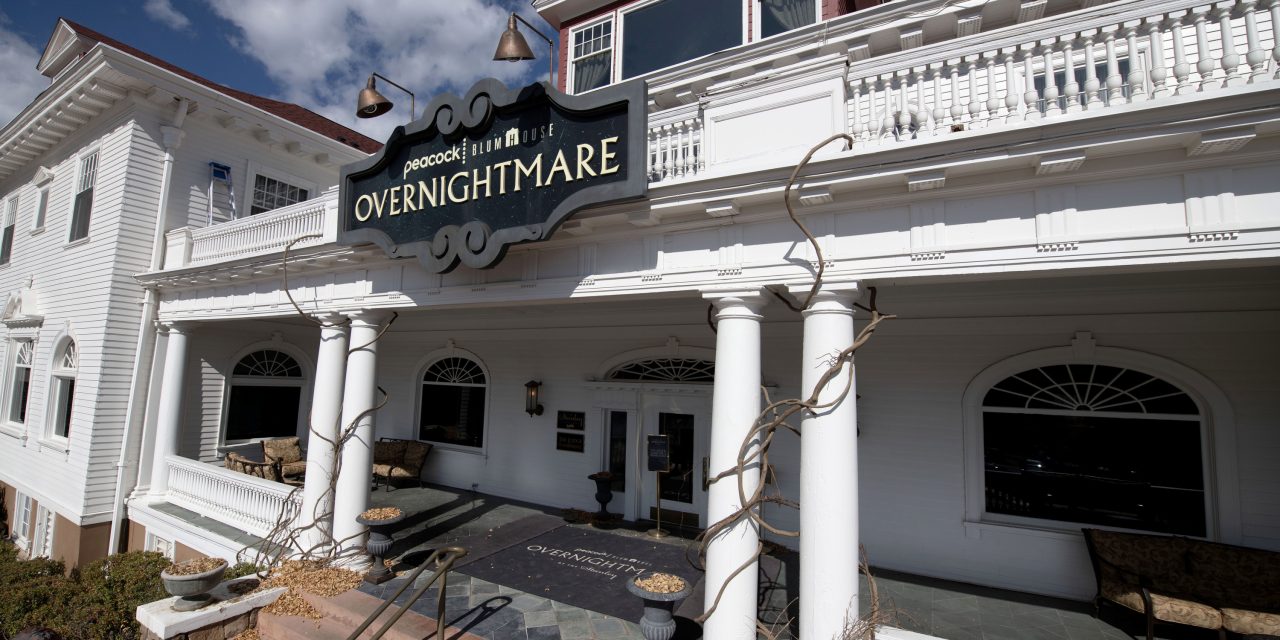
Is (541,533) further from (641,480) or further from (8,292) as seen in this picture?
(8,292)

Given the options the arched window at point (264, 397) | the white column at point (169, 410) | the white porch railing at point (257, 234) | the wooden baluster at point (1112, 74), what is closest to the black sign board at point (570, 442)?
the white porch railing at point (257, 234)

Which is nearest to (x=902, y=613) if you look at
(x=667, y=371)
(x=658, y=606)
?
(x=658, y=606)

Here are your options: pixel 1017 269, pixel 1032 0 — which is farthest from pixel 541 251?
pixel 1032 0

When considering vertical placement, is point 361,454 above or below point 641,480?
above

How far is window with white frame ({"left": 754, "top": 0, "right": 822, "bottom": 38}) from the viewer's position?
26.0 feet

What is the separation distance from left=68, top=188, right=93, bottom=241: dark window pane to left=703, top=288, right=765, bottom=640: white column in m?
14.5

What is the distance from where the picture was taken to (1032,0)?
21.4 ft

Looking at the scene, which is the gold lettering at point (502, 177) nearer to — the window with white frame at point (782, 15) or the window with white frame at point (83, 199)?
the window with white frame at point (782, 15)

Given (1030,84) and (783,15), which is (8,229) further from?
(1030,84)

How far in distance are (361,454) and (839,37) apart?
8.03 metres

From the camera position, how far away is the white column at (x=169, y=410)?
408 inches

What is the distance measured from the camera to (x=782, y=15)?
8.12 m

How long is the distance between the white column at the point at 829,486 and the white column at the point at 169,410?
37.6 ft

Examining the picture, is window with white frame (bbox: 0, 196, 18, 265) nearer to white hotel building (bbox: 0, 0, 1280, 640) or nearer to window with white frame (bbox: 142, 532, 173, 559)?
white hotel building (bbox: 0, 0, 1280, 640)
